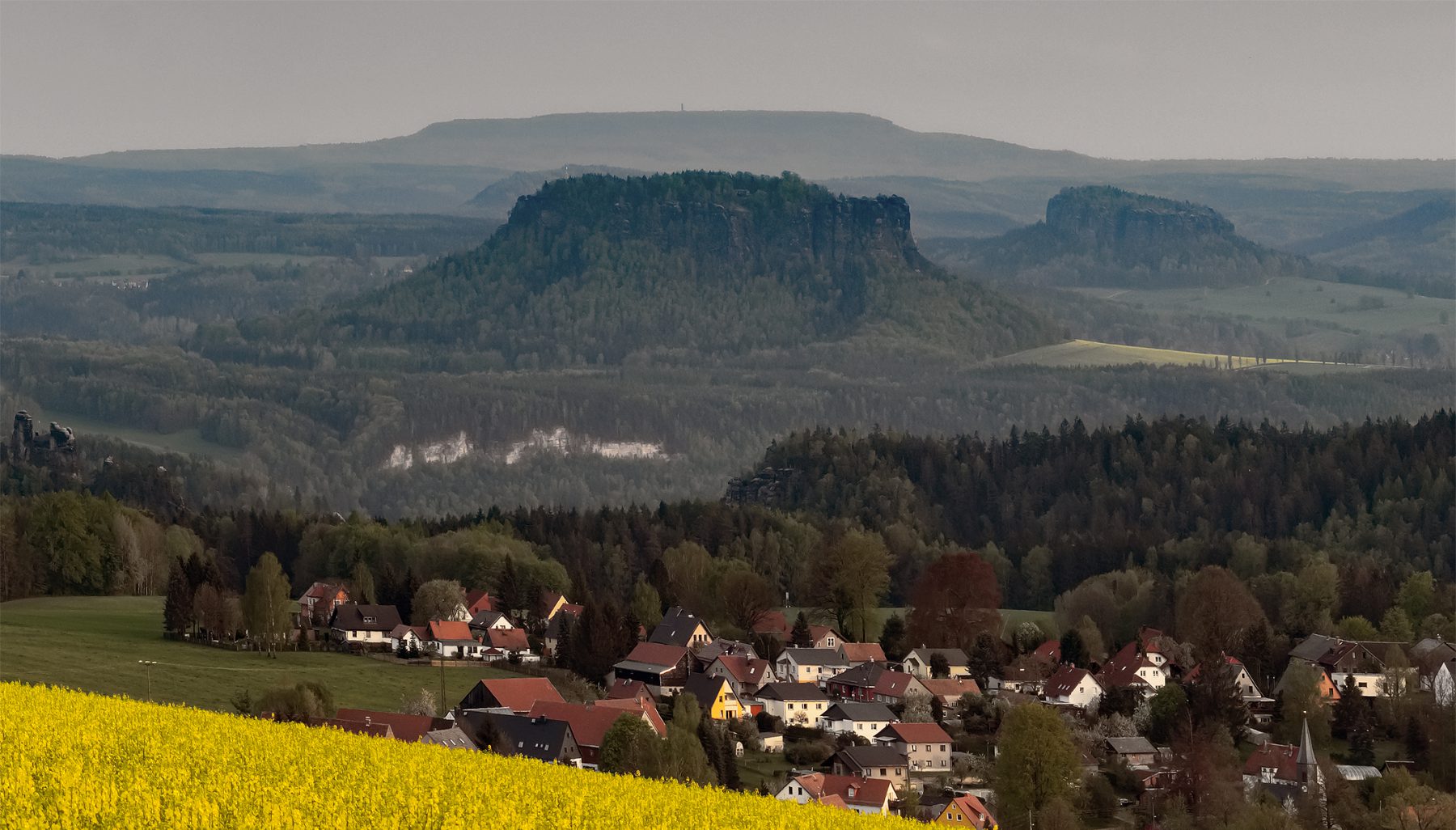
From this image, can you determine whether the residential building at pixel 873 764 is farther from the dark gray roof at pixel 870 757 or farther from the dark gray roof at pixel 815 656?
the dark gray roof at pixel 815 656

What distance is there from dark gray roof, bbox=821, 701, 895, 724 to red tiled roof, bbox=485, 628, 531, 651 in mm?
22321

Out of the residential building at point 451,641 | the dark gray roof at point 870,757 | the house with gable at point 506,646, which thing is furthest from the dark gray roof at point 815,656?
the dark gray roof at point 870,757

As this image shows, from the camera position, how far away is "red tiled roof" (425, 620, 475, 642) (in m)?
136

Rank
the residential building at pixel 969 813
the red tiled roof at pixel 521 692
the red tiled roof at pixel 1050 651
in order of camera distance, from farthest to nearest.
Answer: the red tiled roof at pixel 1050 651
the red tiled roof at pixel 521 692
the residential building at pixel 969 813

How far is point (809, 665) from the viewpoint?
13438 cm

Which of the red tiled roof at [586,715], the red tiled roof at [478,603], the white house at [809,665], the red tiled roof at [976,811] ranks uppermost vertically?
the red tiled roof at [586,715]

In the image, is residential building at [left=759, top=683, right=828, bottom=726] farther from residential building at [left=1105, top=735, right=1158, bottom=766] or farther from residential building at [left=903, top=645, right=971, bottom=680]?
residential building at [left=1105, top=735, right=1158, bottom=766]

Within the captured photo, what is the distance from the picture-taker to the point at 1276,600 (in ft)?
528

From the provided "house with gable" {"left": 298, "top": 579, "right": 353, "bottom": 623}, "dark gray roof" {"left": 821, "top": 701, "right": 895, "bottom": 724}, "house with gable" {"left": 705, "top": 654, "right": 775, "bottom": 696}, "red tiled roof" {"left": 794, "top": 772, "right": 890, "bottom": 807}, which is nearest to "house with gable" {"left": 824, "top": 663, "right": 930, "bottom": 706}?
"dark gray roof" {"left": 821, "top": 701, "right": 895, "bottom": 724}

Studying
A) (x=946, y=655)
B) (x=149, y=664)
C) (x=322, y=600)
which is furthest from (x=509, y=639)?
(x=149, y=664)

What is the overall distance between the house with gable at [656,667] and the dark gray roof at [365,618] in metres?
16.3

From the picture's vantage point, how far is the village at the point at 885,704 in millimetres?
98125

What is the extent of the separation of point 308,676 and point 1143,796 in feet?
126

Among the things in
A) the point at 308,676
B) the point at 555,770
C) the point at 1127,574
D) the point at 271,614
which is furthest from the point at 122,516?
the point at 555,770
